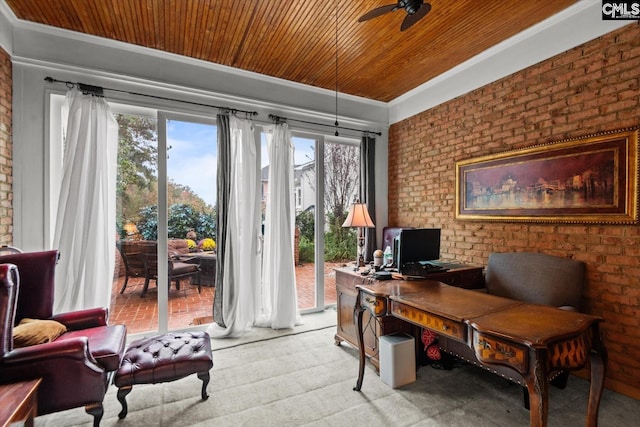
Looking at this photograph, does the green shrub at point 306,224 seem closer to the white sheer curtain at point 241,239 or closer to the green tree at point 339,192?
the green tree at point 339,192

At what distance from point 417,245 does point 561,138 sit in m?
1.61

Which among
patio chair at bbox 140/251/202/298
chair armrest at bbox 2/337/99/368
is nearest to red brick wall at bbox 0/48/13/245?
patio chair at bbox 140/251/202/298

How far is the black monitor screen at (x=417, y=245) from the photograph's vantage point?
2834 mm

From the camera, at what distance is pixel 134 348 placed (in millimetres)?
2242

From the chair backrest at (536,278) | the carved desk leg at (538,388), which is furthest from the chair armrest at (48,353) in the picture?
the chair backrest at (536,278)

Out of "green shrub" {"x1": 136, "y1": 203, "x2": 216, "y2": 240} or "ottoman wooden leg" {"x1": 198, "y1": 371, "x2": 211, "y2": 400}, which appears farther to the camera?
"green shrub" {"x1": 136, "y1": 203, "x2": 216, "y2": 240}

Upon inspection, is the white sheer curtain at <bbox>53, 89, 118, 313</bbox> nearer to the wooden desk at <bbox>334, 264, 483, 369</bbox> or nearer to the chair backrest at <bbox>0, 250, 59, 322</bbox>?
the chair backrest at <bbox>0, 250, 59, 322</bbox>

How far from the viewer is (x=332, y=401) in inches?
86.8

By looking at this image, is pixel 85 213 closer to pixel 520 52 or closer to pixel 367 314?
pixel 367 314

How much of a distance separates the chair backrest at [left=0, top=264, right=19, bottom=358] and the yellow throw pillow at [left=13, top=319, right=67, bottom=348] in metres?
0.18

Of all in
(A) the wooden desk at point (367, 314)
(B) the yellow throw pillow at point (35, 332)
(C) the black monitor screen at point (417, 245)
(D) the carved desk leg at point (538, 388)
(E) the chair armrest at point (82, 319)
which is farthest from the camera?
(C) the black monitor screen at point (417, 245)

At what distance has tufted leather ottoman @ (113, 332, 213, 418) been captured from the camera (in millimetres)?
1961

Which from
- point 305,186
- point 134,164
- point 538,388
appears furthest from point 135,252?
point 538,388

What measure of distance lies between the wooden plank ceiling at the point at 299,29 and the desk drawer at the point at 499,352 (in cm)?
264
